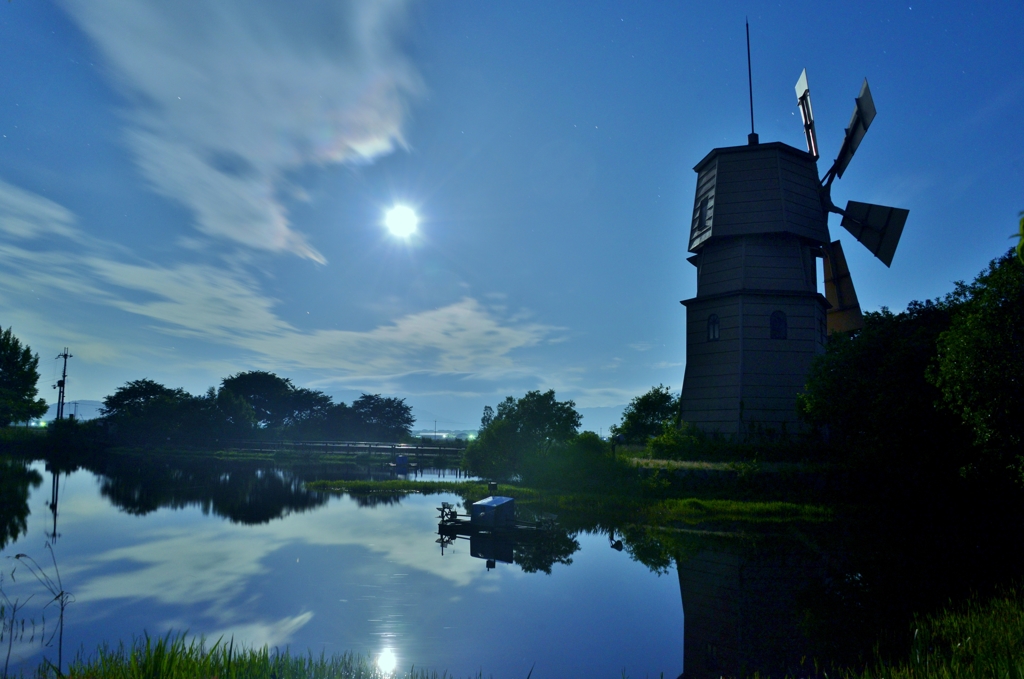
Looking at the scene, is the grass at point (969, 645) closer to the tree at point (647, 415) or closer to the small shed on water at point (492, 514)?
the small shed on water at point (492, 514)

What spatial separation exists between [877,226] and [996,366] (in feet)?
57.1

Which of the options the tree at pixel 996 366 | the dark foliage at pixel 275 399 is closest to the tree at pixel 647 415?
the tree at pixel 996 366

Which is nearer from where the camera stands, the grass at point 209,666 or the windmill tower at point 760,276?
the grass at point 209,666

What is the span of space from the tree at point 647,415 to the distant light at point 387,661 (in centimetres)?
3695

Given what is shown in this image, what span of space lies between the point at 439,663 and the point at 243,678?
10.5 feet

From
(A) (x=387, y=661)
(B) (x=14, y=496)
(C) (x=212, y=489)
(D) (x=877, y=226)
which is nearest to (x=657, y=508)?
(A) (x=387, y=661)

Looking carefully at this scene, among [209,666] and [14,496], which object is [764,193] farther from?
[14,496]

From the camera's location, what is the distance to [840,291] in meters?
30.7

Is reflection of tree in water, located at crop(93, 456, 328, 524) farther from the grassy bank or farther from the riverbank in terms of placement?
the riverbank

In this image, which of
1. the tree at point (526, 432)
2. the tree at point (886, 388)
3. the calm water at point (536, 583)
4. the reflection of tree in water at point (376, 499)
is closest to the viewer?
the calm water at point (536, 583)

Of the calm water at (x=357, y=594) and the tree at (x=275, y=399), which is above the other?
the tree at (x=275, y=399)

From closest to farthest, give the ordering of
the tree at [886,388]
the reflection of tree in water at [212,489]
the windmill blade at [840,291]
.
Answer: the tree at [886,388] → the reflection of tree in water at [212,489] → the windmill blade at [840,291]

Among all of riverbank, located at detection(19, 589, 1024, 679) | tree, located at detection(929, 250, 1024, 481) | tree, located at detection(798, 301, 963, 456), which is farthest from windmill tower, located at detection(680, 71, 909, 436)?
riverbank, located at detection(19, 589, 1024, 679)

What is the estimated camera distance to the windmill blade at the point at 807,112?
31656mm
